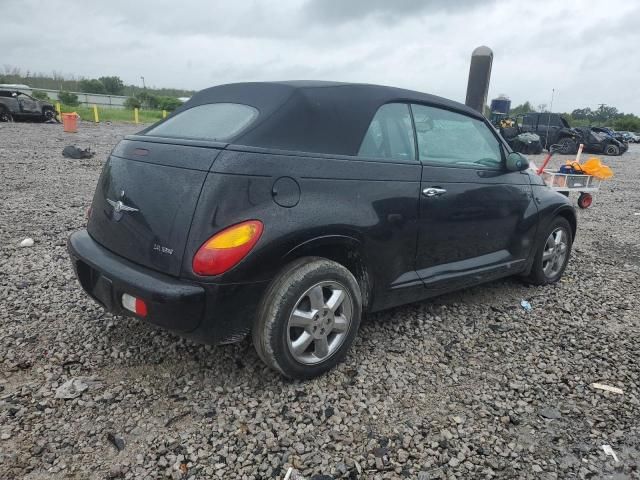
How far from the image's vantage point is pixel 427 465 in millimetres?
2221

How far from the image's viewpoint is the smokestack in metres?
8.98

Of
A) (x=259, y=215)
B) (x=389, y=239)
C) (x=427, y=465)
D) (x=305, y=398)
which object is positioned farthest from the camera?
(x=389, y=239)

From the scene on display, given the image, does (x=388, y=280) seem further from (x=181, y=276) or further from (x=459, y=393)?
(x=181, y=276)

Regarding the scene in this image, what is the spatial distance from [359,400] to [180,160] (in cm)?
157

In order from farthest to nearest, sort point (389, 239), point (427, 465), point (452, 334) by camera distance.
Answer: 1. point (452, 334)
2. point (389, 239)
3. point (427, 465)

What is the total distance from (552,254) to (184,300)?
3428 mm

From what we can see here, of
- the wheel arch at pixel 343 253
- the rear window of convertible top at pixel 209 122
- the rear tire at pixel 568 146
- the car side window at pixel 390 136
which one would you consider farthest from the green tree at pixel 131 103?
the wheel arch at pixel 343 253

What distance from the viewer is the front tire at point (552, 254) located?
4.29m

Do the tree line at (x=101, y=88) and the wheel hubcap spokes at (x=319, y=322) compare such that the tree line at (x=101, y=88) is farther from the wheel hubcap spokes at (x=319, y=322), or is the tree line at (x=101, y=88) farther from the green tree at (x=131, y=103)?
the wheel hubcap spokes at (x=319, y=322)

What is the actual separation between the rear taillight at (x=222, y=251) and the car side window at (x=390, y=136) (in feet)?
3.10

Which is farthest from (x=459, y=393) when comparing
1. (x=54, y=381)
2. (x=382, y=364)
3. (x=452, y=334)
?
(x=54, y=381)

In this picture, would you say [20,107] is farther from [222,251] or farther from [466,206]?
[222,251]

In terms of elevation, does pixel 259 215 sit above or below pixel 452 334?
above

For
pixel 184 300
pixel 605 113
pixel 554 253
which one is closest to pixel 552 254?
pixel 554 253
